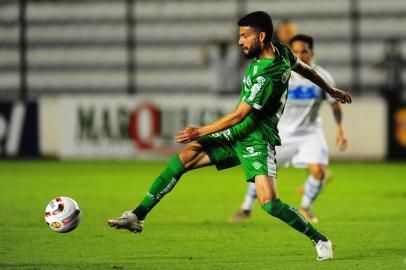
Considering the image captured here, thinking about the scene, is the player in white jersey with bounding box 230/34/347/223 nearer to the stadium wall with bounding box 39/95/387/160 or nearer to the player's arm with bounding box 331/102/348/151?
the player's arm with bounding box 331/102/348/151

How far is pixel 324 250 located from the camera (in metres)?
7.92

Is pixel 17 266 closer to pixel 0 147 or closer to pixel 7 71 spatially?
pixel 0 147

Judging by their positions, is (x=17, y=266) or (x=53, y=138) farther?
(x=53, y=138)

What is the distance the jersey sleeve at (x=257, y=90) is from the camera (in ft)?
25.8

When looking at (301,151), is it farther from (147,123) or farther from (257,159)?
(147,123)

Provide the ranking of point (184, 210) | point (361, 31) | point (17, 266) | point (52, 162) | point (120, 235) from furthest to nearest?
point (361, 31), point (52, 162), point (184, 210), point (120, 235), point (17, 266)

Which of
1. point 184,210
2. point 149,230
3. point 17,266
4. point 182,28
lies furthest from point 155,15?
point 17,266

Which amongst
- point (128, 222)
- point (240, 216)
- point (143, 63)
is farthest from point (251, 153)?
point (143, 63)

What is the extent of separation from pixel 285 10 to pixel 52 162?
6.72 m

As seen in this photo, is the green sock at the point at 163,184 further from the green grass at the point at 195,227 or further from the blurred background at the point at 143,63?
the blurred background at the point at 143,63

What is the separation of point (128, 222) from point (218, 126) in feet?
4.01

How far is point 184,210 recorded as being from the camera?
A: 468 inches

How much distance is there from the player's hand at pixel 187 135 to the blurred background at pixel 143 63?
38.2 ft

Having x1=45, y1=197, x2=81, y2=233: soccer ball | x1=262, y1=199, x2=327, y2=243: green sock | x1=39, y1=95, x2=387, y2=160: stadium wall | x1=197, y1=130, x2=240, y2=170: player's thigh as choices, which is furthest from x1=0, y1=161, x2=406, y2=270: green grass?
x1=39, y1=95, x2=387, y2=160: stadium wall
